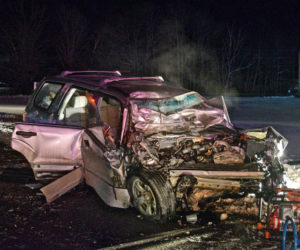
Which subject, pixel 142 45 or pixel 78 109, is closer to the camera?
pixel 78 109

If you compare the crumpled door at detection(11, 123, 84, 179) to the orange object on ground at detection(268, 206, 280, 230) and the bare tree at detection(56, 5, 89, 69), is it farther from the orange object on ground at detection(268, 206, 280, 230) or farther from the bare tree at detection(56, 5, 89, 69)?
the bare tree at detection(56, 5, 89, 69)

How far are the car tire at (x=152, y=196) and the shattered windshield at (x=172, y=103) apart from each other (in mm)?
1192

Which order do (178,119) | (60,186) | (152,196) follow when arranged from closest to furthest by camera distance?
1. (152,196)
2. (60,186)
3. (178,119)

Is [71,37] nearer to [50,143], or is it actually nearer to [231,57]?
[231,57]

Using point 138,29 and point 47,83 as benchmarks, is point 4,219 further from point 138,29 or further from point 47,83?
point 138,29

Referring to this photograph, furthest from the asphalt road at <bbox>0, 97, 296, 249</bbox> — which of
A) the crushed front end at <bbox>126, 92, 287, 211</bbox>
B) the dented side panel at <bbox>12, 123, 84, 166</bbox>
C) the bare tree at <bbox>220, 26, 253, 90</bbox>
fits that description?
the bare tree at <bbox>220, 26, 253, 90</bbox>

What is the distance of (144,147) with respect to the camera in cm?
513

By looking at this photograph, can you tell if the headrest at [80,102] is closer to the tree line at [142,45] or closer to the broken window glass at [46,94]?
the broken window glass at [46,94]

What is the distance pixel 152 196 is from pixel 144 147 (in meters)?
0.68

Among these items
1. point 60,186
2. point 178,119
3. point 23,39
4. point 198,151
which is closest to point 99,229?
point 60,186

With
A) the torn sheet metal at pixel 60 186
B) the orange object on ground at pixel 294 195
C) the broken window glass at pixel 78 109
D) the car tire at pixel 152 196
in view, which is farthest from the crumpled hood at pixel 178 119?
the orange object on ground at pixel 294 195

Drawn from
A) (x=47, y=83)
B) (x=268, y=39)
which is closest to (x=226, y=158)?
(x=47, y=83)

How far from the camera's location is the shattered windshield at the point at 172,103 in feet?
18.6

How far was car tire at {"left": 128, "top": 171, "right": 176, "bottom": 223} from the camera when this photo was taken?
4.64 m
